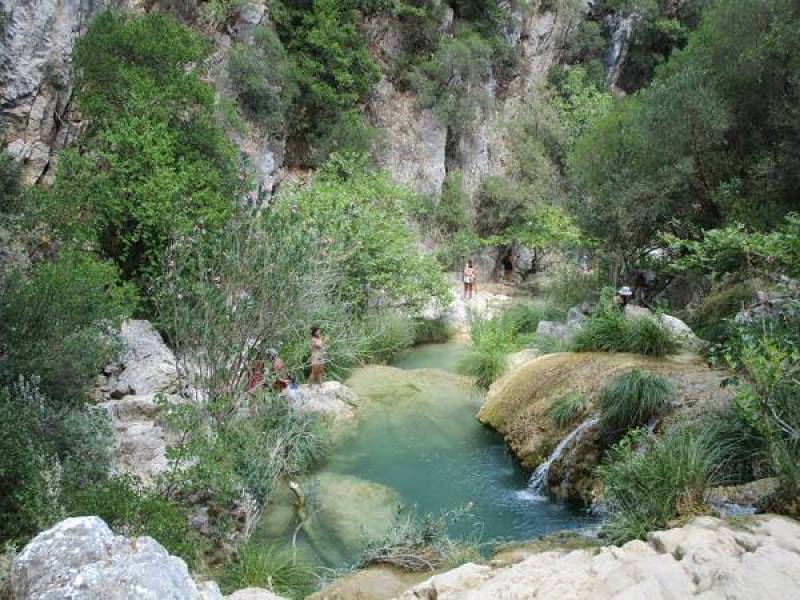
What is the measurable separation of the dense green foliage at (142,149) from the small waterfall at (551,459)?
671 cm

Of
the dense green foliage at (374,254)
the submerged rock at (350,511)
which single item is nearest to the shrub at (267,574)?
the submerged rock at (350,511)

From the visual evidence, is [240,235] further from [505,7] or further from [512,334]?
[505,7]

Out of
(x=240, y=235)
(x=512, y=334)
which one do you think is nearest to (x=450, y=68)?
(x=512, y=334)

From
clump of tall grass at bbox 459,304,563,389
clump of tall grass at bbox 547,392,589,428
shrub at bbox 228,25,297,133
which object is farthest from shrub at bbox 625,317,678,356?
shrub at bbox 228,25,297,133

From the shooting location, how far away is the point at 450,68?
2498 centimetres

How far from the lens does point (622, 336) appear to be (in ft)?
37.4

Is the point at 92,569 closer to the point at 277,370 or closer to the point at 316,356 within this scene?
the point at 277,370

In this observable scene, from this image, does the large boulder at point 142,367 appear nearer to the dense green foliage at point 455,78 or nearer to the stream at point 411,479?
the stream at point 411,479

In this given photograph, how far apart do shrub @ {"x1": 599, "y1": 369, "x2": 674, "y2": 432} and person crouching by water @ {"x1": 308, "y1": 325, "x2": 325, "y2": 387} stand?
16.0ft

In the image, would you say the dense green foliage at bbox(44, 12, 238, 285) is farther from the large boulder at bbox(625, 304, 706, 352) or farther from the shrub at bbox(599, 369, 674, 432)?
the large boulder at bbox(625, 304, 706, 352)

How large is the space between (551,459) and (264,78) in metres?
14.4

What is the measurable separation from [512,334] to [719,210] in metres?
5.25

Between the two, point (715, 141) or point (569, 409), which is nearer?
point (569, 409)

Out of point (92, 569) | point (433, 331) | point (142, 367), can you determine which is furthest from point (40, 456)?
point (433, 331)
